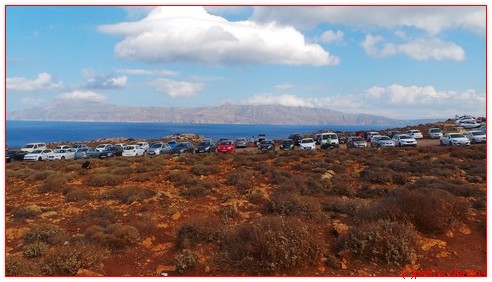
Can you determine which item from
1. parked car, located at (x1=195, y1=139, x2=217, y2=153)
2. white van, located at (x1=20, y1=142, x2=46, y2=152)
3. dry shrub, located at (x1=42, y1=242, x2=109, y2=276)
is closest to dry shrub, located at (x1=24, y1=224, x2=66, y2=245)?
dry shrub, located at (x1=42, y1=242, x2=109, y2=276)

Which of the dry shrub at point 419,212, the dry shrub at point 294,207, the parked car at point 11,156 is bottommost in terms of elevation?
the parked car at point 11,156

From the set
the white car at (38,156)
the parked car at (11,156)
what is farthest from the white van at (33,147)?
the white car at (38,156)

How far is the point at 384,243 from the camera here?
836cm

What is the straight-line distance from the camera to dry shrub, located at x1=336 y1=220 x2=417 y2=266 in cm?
818

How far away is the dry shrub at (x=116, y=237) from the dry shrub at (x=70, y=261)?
3.81ft

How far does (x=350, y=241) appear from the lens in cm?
895

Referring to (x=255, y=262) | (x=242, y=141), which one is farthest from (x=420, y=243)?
(x=242, y=141)

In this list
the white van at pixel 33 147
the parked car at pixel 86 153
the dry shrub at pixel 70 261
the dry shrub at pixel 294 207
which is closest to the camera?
the dry shrub at pixel 70 261

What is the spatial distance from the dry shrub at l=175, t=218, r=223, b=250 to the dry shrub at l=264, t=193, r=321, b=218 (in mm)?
2711

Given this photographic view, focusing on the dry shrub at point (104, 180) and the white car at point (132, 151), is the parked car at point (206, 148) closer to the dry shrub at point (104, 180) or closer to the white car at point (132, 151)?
the white car at point (132, 151)

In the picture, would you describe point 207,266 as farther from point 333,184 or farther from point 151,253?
point 333,184

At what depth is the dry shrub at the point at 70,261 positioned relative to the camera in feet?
26.7

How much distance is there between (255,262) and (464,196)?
10808mm

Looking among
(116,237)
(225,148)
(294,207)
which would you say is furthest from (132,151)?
(116,237)
